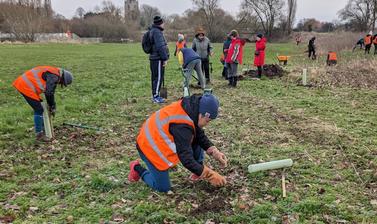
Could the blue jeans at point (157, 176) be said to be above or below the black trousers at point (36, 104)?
below

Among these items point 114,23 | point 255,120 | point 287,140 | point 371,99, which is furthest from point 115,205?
Answer: point 114,23

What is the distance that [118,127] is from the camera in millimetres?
8500

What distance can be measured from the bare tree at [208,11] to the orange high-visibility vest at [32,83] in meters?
66.7

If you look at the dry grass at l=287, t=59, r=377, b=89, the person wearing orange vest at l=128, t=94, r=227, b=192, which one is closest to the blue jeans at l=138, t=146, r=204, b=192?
the person wearing orange vest at l=128, t=94, r=227, b=192

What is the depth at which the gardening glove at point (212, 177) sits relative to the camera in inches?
185

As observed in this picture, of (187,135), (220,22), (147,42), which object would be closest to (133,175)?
(187,135)

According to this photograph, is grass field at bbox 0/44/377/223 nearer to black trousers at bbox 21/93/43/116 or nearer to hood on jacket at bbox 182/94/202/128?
black trousers at bbox 21/93/43/116

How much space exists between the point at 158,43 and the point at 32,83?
431 centimetres

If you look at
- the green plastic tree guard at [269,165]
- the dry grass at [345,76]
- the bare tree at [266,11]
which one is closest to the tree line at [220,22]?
the bare tree at [266,11]

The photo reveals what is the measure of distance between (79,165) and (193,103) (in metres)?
2.70

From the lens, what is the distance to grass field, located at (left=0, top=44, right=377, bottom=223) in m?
4.61

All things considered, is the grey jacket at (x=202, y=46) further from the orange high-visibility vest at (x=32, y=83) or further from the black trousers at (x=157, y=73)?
the orange high-visibility vest at (x=32, y=83)

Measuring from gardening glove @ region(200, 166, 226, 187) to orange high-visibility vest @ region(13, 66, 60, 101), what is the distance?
12.2ft

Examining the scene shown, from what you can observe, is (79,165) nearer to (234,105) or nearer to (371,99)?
(234,105)
